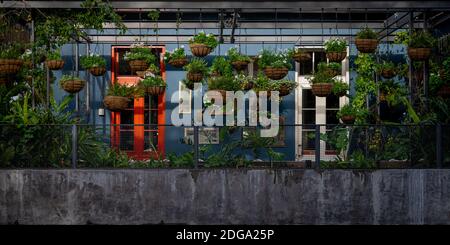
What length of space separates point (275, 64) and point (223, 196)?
13.9ft

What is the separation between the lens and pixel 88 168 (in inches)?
413

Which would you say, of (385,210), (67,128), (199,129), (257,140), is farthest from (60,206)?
(385,210)

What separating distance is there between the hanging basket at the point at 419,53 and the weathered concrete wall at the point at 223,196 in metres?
3.04

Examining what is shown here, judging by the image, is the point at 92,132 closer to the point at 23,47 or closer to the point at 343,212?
the point at 23,47

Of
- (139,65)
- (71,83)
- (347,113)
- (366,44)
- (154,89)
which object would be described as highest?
(366,44)

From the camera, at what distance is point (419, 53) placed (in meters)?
12.2

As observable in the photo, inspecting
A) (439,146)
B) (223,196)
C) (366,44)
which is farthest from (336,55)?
(223,196)

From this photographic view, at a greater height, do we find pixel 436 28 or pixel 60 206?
pixel 436 28

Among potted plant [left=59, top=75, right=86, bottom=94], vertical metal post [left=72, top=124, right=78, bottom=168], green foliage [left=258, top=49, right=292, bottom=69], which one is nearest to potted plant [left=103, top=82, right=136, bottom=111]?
potted plant [left=59, top=75, right=86, bottom=94]

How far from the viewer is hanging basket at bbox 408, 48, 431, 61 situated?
1222cm

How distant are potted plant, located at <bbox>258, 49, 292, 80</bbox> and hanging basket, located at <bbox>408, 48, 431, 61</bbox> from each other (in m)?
2.75

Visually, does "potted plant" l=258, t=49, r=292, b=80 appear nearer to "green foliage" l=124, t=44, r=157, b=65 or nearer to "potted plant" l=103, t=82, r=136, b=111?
"green foliage" l=124, t=44, r=157, b=65

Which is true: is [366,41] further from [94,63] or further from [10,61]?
[10,61]

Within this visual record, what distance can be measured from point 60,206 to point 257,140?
3.71m
